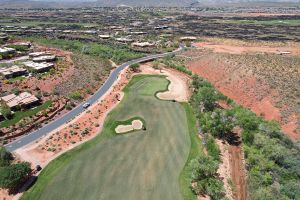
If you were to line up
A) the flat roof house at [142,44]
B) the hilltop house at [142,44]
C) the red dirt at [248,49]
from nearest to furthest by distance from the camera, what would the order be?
the red dirt at [248,49], the hilltop house at [142,44], the flat roof house at [142,44]

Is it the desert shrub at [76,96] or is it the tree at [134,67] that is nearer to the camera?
the desert shrub at [76,96]

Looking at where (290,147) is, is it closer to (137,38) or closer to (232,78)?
(232,78)

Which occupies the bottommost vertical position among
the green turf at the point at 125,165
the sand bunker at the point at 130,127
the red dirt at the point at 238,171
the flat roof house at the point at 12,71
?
the red dirt at the point at 238,171

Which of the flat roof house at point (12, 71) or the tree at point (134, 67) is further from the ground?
the flat roof house at point (12, 71)

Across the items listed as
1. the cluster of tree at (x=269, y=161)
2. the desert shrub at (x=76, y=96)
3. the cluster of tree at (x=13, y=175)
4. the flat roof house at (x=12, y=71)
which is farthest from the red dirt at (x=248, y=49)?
the cluster of tree at (x=13, y=175)

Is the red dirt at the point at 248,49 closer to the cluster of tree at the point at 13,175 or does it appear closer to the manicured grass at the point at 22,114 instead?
the manicured grass at the point at 22,114

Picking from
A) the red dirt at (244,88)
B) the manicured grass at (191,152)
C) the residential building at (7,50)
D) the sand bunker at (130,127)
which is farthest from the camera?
the residential building at (7,50)

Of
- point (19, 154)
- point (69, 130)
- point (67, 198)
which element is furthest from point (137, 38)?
point (67, 198)
